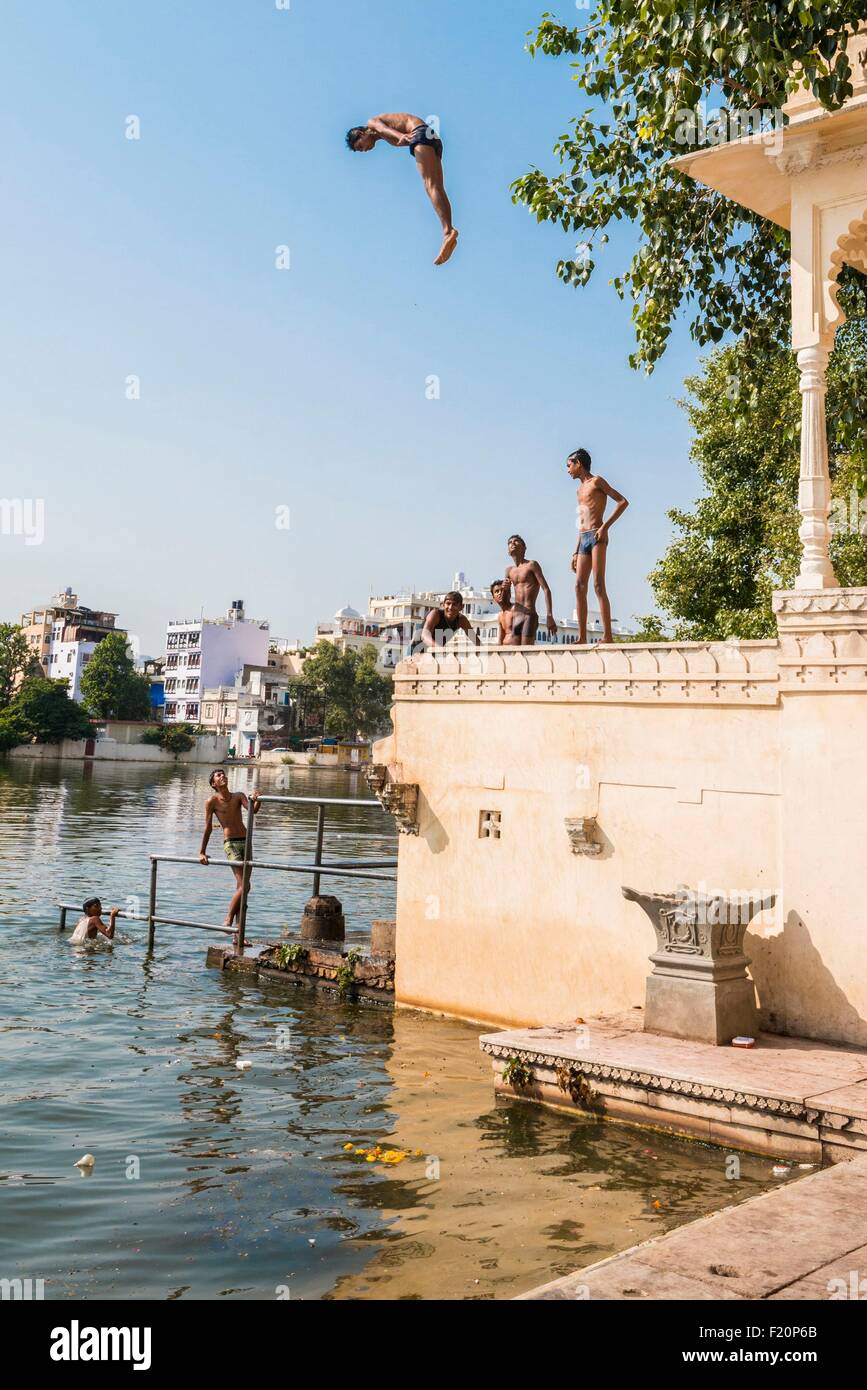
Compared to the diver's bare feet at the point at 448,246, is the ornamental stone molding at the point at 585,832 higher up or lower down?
lower down

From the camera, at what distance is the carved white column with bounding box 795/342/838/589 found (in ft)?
27.2

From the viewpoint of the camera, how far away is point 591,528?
10.6 meters

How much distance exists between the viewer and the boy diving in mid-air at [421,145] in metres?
7.39

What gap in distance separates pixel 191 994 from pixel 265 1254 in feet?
23.3

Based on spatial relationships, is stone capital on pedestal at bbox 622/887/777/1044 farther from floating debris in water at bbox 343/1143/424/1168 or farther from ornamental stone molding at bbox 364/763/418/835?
ornamental stone molding at bbox 364/763/418/835

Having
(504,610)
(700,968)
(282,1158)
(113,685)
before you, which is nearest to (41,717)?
(113,685)

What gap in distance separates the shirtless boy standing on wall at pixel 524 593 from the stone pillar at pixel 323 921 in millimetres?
4614

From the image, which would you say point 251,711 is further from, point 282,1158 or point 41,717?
point 282,1158

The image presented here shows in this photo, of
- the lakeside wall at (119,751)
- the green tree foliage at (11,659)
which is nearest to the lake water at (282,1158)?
the lakeside wall at (119,751)

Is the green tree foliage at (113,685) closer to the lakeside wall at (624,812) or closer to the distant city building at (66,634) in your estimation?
the distant city building at (66,634)

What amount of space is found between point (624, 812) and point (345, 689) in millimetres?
94827

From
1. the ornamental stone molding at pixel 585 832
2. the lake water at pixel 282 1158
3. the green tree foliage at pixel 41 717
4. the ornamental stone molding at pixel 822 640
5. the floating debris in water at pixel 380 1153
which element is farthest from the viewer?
the green tree foliage at pixel 41 717
